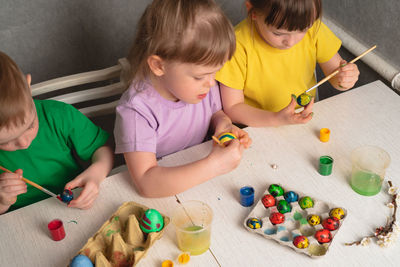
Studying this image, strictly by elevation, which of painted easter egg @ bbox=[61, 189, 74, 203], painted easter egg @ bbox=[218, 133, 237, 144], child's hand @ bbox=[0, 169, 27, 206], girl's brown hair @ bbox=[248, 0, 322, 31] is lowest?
painted easter egg @ bbox=[61, 189, 74, 203]

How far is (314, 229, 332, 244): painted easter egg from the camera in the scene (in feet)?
2.83

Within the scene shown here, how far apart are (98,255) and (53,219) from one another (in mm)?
205

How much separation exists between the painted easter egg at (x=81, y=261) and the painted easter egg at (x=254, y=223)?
0.34 metres

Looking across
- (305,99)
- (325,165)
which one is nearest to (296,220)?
(325,165)

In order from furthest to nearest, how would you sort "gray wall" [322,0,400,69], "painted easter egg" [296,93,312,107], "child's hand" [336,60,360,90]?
→ "gray wall" [322,0,400,69] → "child's hand" [336,60,360,90] → "painted easter egg" [296,93,312,107]

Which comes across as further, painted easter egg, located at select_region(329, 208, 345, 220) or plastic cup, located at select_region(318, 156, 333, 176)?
plastic cup, located at select_region(318, 156, 333, 176)

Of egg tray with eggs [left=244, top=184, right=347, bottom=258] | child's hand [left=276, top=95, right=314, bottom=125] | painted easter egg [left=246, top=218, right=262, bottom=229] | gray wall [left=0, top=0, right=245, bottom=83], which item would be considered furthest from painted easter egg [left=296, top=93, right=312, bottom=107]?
gray wall [left=0, top=0, right=245, bottom=83]

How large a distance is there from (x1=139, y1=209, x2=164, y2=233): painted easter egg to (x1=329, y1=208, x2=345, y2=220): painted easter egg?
1.25 feet

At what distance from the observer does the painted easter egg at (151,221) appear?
894 millimetres

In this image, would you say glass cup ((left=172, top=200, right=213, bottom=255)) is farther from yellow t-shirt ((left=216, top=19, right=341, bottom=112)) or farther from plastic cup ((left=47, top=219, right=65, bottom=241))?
yellow t-shirt ((left=216, top=19, right=341, bottom=112))

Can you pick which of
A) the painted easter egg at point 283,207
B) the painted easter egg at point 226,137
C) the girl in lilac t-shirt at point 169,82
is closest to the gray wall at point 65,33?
the girl in lilac t-shirt at point 169,82

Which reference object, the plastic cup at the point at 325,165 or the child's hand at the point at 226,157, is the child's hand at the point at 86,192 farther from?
the plastic cup at the point at 325,165

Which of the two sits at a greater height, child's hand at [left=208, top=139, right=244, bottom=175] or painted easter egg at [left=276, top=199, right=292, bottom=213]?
child's hand at [left=208, top=139, right=244, bottom=175]

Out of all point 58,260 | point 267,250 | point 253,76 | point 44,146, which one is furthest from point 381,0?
point 58,260
